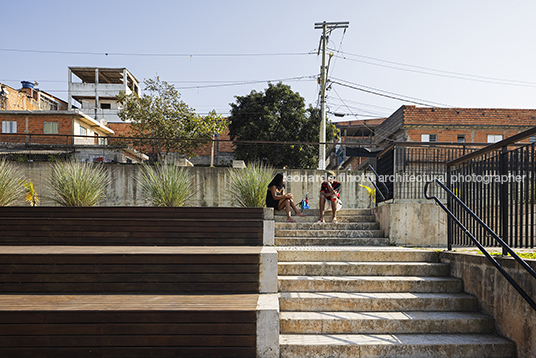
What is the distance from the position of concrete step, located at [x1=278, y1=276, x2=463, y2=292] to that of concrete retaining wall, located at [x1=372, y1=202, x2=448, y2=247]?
2.21 metres

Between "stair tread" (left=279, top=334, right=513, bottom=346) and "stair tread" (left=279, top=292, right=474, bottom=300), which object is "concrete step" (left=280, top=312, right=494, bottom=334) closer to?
Answer: "stair tread" (left=279, top=334, right=513, bottom=346)

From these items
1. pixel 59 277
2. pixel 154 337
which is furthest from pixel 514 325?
pixel 59 277

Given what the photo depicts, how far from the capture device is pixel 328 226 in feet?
22.9

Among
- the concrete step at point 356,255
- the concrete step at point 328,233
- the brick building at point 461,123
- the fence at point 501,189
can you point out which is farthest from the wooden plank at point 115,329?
the brick building at point 461,123

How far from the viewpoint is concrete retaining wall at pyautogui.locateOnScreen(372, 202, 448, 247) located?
6.57 metres

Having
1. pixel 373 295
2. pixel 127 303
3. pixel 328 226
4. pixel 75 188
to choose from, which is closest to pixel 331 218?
pixel 328 226

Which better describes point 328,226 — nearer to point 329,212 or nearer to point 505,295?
point 329,212

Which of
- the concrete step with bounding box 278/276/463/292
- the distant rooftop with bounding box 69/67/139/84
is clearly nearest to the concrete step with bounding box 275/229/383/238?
the concrete step with bounding box 278/276/463/292

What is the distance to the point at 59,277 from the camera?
3.93 m

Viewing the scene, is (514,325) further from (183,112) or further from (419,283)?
(183,112)

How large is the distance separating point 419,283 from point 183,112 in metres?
17.0

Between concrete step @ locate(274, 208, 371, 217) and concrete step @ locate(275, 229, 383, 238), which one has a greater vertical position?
concrete step @ locate(274, 208, 371, 217)

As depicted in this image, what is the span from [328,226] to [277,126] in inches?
612

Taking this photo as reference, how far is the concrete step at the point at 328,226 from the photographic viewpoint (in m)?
6.87
